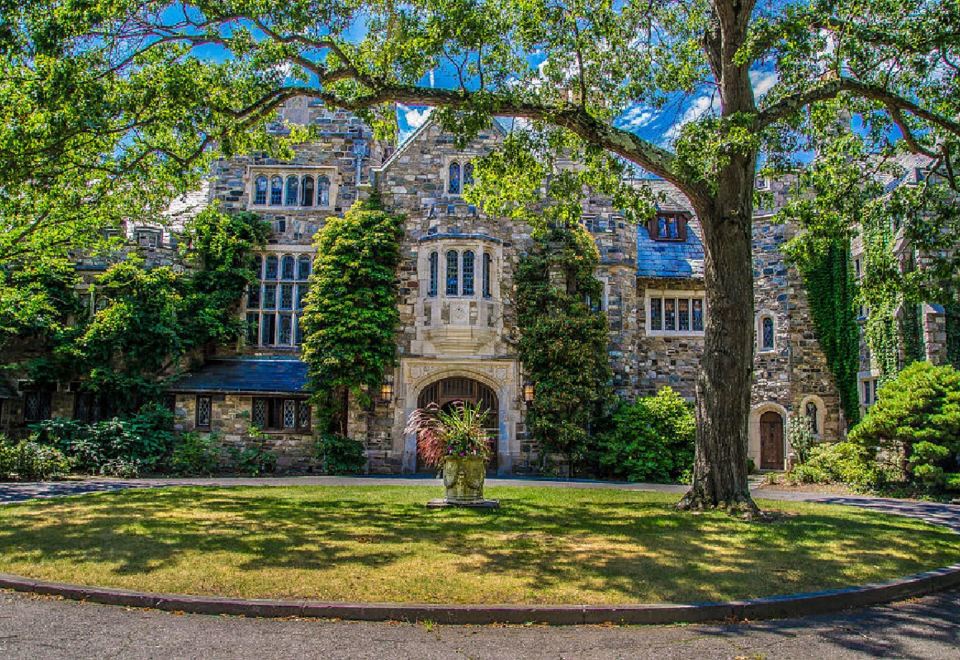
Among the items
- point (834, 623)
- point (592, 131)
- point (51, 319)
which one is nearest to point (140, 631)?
point (834, 623)

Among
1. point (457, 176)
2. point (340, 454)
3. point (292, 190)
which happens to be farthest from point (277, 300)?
point (457, 176)

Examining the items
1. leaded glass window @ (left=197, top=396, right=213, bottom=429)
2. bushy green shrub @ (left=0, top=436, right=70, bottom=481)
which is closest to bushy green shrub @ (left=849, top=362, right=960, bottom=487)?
leaded glass window @ (left=197, top=396, right=213, bottom=429)

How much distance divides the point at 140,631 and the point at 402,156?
759 inches

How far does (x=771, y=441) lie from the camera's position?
2538 centimetres

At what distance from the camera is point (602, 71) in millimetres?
13953

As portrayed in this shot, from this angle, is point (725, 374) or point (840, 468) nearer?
point (725, 374)

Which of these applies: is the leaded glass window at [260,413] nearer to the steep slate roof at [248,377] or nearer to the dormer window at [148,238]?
the steep slate roof at [248,377]

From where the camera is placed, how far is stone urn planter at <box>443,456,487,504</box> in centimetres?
1284

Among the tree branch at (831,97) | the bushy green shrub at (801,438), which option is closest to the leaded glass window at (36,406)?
the tree branch at (831,97)

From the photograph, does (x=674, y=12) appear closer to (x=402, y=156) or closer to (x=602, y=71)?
(x=602, y=71)

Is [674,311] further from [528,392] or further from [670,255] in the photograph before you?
[528,392]

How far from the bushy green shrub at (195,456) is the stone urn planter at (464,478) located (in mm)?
11294

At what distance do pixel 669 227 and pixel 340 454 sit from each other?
14.1 metres

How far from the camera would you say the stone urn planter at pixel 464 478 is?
12.8 meters
